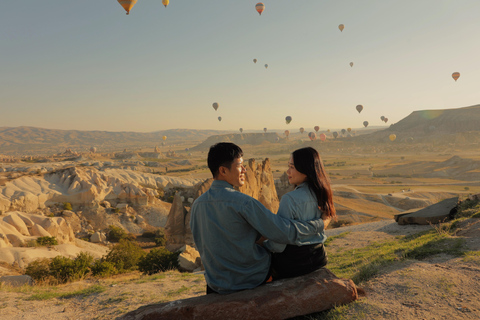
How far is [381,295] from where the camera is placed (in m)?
4.45

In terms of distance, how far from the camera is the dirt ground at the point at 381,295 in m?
3.97

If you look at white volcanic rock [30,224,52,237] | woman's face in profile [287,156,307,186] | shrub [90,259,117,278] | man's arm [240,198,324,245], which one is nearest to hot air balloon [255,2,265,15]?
white volcanic rock [30,224,52,237]

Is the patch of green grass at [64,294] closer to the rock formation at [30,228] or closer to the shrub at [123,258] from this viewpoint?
the shrub at [123,258]

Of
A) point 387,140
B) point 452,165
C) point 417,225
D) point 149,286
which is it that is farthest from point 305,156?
point 387,140

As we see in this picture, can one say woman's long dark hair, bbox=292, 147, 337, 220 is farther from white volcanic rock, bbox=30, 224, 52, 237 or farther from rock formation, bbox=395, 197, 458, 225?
white volcanic rock, bbox=30, 224, 52, 237

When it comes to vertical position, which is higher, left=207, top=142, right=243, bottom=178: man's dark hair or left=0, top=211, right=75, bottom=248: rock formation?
left=207, top=142, right=243, bottom=178: man's dark hair

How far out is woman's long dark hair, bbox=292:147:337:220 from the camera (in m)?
3.49

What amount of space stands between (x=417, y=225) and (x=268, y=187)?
1220cm

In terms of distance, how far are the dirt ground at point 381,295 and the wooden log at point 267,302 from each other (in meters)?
0.31

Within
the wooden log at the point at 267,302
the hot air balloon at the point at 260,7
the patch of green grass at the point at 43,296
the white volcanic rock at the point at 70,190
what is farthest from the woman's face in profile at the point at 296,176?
the hot air balloon at the point at 260,7

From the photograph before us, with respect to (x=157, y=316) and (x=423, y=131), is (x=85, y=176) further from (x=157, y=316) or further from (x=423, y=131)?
(x=423, y=131)

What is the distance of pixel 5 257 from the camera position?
16859 mm

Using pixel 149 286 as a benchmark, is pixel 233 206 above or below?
above

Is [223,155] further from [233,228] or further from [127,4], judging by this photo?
[127,4]
